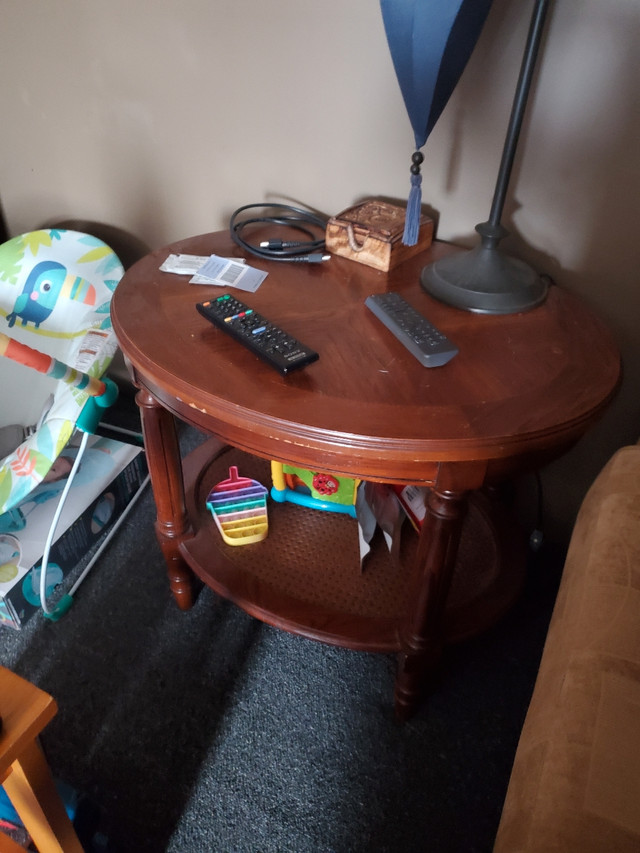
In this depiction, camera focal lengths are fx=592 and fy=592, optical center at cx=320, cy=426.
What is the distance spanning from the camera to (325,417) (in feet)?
2.03

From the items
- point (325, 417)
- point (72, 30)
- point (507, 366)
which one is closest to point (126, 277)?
point (325, 417)

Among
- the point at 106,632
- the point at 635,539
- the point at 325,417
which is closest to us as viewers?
the point at 635,539

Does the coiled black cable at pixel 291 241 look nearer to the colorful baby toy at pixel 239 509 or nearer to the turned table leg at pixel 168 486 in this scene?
the turned table leg at pixel 168 486

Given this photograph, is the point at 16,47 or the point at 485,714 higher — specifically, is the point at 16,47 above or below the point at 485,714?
above

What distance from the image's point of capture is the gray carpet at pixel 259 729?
85cm

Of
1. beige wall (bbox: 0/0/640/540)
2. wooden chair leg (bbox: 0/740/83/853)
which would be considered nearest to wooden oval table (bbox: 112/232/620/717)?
beige wall (bbox: 0/0/640/540)

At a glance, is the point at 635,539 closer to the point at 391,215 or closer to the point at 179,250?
the point at 391,215

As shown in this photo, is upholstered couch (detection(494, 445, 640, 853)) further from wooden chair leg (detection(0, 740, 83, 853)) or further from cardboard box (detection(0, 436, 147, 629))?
cardboard box (detection(0, 436, 147, 629))

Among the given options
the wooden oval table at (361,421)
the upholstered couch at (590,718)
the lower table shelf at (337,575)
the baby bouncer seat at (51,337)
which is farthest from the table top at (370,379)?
the lower table shelf at (337,575)

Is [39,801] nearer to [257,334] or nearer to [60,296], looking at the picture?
[257,334]

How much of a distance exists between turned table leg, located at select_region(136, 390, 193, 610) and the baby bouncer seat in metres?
0.17

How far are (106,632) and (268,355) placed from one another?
0.69 metres

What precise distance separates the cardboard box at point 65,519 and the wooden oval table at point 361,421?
0.85 ft

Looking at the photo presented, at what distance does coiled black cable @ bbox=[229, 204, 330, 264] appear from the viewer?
0.92m
